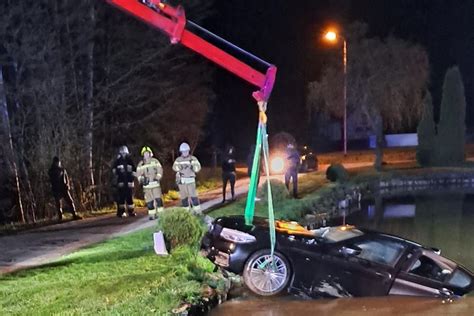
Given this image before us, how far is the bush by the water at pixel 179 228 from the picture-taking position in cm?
1162

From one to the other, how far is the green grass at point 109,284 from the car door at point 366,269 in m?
2.17

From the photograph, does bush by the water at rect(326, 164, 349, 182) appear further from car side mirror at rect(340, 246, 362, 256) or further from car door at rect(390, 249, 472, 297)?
car side mirror at rect(340, 246, 362, 256)

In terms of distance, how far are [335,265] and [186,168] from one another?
6227mm

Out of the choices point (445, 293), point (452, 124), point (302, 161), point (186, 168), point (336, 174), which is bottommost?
point (445, 293)

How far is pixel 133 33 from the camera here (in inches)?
859

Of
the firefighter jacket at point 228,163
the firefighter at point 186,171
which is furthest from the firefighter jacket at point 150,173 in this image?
the firefighter jacket at point 228,163

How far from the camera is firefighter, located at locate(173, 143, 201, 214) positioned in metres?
14.8

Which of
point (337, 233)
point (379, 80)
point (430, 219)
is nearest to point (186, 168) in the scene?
point (337, 233)

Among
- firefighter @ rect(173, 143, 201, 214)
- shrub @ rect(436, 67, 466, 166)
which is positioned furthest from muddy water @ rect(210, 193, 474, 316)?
shrub @ rect(436, 67, 466, 166)

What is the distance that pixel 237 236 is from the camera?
9734 millimetres

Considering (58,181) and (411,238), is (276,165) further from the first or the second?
(58,181)

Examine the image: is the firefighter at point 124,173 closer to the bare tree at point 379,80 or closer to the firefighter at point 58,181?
the firefighter at point 58,181

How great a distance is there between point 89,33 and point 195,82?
9236 mm

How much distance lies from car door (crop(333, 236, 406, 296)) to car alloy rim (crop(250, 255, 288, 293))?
2.71 ft
